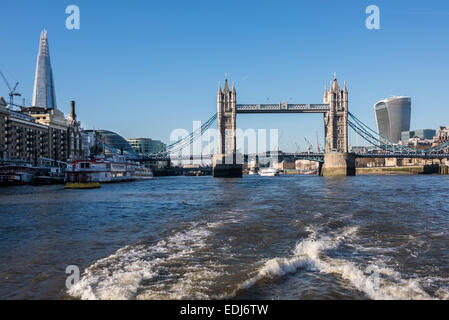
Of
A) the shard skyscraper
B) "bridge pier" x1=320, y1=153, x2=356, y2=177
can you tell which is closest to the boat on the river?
"bridge pier" x1=320, y1=153, x2=356, y2=177

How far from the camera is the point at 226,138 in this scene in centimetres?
11625

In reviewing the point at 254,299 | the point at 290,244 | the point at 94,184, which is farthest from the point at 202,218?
the point at 94,184

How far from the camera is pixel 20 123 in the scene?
94312 millimetres

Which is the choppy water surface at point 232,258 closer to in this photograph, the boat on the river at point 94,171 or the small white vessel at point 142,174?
the boat on the river at point 94,171

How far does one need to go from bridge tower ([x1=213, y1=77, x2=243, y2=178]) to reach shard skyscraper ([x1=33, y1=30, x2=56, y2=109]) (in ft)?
360

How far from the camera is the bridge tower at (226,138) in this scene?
105 metres

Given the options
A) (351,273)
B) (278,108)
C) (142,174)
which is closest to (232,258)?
(351,273)

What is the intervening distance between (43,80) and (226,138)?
11940cm

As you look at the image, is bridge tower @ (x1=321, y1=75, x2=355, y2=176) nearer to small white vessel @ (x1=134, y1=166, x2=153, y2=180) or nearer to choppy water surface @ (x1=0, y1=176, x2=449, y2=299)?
small white vessel @ (x1=134, y1=166, x2=153, y2=180)

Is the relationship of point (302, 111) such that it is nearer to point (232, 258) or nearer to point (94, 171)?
point (94, 171)

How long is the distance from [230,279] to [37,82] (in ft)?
669

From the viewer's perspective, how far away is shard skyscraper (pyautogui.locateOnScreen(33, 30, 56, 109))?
186 metres

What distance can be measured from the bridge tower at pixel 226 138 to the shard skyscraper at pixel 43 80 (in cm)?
10976
